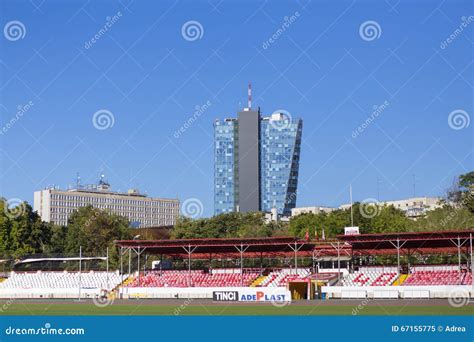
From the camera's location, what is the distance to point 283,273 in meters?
77.1

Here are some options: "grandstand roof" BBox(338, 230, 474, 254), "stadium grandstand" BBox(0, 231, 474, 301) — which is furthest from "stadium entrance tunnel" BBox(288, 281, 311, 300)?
"grandstand roof" BBox(338, 230, 474, 254)

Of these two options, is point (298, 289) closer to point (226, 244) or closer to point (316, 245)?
point (226, 244)

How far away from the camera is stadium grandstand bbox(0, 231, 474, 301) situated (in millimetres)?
64312

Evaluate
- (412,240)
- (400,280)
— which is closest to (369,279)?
(400,280)

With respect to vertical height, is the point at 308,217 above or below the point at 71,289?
above

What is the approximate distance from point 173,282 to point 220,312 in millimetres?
30000

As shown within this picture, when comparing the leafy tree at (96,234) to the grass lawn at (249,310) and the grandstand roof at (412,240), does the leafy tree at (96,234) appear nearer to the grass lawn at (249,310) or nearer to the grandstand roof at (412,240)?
the grandstand roof at (412,240)

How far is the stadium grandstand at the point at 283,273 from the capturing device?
211ft

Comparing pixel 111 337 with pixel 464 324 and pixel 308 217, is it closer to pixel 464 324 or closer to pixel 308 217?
pixel 464 324

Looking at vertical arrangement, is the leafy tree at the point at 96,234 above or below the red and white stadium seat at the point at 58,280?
above

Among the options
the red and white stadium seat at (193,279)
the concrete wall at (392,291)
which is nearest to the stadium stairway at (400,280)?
the concrete wall at (392,291)

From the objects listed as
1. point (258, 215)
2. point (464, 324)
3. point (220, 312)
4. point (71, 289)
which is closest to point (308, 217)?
point (258, 215)

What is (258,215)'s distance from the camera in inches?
5984

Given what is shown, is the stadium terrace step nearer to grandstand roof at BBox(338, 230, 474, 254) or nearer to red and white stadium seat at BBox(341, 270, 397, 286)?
red and white stadium seat at BBox(341, 270, 397, 286)
